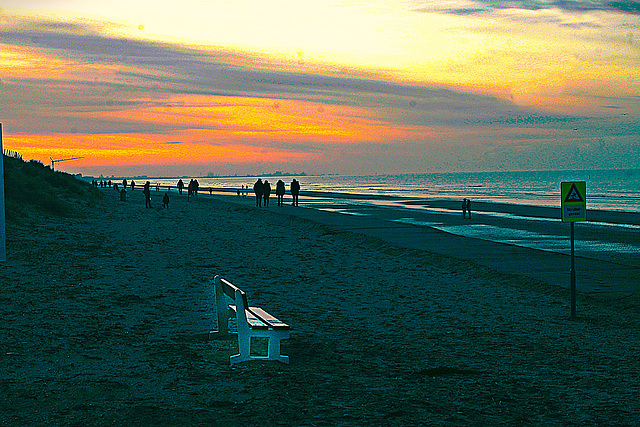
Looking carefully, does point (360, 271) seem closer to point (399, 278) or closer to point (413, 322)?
point (399, 278)

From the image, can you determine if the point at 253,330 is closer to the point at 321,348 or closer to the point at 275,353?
the point at 275,353

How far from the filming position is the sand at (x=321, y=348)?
4.99 m

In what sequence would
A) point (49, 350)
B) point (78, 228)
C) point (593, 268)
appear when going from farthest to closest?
point (78, 228) → point (593, 268) → point (49, 350)

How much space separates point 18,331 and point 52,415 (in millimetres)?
3274

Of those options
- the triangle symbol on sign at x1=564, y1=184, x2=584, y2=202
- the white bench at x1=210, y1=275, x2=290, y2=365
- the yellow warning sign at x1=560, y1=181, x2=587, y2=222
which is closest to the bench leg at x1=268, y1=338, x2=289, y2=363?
the white bench at x1=210, y1=275, x2=290, y2=365

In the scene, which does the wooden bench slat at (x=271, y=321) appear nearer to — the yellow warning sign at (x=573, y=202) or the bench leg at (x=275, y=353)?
the bench leg at (x=275, y=353)

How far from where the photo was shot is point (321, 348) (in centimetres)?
704

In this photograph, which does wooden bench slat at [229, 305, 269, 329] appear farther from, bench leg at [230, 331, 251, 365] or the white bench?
bench leg at [230, 331, 251, 365]

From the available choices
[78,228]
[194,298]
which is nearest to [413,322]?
[194,298]

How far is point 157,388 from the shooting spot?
5.52 metres

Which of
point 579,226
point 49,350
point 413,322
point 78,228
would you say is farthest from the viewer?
point 579,226

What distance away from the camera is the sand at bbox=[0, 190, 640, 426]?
499cm

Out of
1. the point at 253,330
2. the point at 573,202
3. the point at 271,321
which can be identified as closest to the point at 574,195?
the point at 573,202

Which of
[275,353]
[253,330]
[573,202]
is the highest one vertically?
[573,202]
